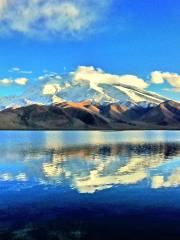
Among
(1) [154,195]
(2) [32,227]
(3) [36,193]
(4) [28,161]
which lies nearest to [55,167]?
(4) [28,161]

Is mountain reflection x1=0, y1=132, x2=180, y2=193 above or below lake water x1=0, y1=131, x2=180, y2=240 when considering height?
above

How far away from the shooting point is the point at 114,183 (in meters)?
48.7

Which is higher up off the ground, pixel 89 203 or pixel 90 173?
pixel 90 173

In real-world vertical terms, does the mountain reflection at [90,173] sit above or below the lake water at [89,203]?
above

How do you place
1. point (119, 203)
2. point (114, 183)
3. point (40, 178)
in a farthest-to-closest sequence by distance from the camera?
point (40, 178) → point (114, 183) → point (119, 203)

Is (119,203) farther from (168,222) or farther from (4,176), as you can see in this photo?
(4,176)

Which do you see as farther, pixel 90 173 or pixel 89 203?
pixel 90 173

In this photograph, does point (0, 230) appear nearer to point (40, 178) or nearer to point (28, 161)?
point (40, 178)

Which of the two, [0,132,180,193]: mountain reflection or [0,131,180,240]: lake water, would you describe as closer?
[0,131,180,240]: lake water

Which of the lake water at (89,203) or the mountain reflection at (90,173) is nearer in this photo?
the lake water at (89,203)

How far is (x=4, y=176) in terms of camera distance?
54.4 meters

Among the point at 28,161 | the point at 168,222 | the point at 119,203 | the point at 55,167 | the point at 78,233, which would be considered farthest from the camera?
the point at 28,161

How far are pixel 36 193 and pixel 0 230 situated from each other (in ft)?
43.6

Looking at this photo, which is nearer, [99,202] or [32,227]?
[32,227]
